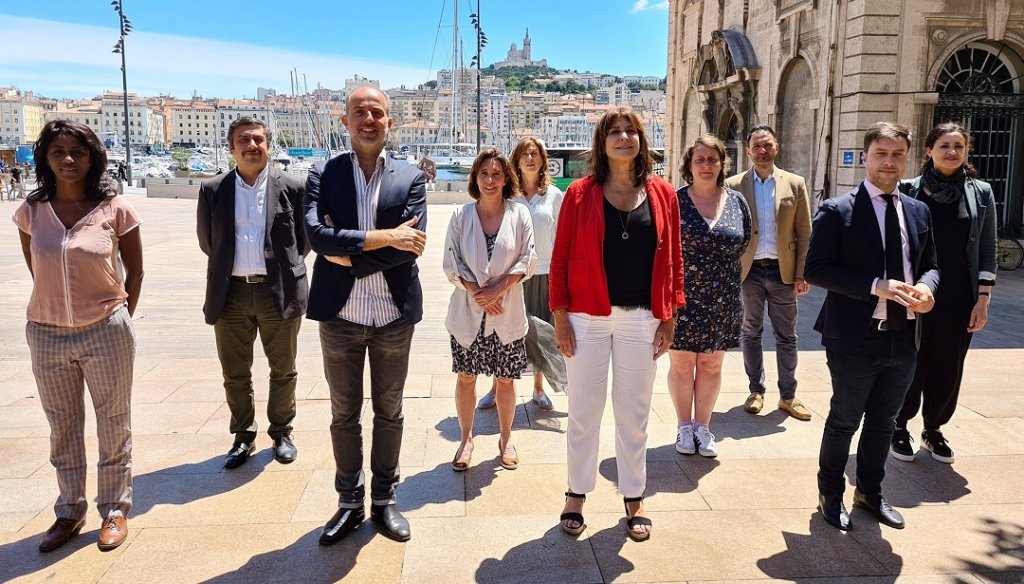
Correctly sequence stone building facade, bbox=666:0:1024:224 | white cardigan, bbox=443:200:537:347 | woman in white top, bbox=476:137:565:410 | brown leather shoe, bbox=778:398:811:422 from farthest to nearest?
stone building facade, bbox=666:0:1024:224
brown leather shoe, bbox=778:398:811:422
woman in white top, bbox=476:137:565:410
white cardigan, bbox=443:200:537:347

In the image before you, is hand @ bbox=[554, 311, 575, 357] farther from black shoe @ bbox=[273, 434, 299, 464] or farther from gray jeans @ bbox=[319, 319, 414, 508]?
black shoe @ bbox=[273, 434, 299, 464]

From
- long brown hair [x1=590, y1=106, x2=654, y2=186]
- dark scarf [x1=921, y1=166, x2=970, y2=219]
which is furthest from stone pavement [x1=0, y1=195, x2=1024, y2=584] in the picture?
long brown hair [x1=590, y1=106, x2=654, y2=186]

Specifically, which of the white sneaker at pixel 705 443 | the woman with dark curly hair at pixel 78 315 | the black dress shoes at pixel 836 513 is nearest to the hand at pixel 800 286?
the white sneaker at pixel 705 443

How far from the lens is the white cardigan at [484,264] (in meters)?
4.42

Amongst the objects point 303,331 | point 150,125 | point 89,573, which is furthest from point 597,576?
point 150,125

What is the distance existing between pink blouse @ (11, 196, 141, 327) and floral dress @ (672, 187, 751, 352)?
3.25m

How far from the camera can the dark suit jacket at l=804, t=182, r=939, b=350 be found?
12.1 feet

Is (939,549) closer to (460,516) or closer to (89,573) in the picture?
(460,516)

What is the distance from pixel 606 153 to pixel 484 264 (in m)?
1.12

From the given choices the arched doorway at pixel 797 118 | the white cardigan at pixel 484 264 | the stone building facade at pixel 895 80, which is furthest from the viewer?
the arched doorway at pixel 797 118

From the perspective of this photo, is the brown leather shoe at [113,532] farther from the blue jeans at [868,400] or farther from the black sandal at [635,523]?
the blue jeans at [868,400]

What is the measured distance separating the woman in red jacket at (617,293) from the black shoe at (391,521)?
31.2 inches

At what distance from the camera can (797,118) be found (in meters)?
15.9

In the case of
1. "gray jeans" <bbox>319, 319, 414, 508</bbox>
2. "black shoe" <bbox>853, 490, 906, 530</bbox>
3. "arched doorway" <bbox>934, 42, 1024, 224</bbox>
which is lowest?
"black shoe" <bbox>853, 490, 906, 530</bbox>
